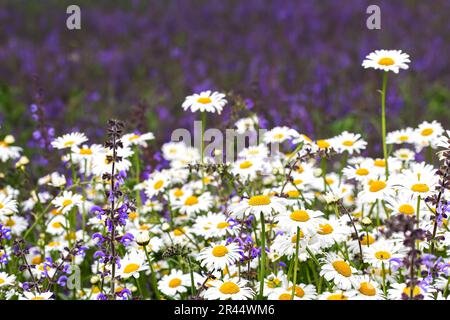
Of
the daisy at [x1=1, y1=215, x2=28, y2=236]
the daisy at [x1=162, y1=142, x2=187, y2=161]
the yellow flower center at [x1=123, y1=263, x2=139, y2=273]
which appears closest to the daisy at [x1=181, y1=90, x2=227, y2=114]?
the yellow flower center at [x1=123, y1=263, x2=139, y2=273]

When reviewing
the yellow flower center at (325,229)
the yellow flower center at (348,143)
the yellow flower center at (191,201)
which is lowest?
the yellow flower center at (325,229)

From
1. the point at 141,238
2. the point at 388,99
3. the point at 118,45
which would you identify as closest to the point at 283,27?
the point at 118,45

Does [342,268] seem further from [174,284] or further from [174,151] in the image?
[174,151]

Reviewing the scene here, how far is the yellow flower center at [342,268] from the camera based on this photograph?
2064 millimetres

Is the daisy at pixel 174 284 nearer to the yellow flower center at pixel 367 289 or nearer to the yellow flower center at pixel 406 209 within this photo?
the yellow flower center at pixel 367 289

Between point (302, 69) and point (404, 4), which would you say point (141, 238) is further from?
point (404, 4)

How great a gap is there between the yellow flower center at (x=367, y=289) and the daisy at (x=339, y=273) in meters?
0.04

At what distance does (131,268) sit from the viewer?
235 cm

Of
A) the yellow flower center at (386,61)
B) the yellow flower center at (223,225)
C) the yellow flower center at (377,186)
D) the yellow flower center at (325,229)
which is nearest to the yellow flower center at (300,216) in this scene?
the yellow flower center at (325,229)

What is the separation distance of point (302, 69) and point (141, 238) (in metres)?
6.26

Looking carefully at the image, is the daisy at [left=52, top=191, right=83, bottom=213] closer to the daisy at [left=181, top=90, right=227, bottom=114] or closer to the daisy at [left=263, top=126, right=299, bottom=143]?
the daisy at [left=181, top=90, right=227, bottom=114]

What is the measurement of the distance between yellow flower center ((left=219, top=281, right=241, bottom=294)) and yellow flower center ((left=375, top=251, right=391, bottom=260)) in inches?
19.1

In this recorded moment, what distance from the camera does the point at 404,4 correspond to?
10438 mm

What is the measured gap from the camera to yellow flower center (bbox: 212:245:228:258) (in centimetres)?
215
